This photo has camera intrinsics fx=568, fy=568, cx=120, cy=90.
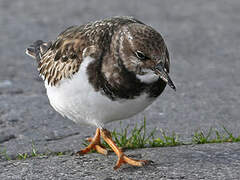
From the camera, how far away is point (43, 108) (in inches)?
270

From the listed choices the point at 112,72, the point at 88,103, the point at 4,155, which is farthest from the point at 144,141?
the point at 4,155

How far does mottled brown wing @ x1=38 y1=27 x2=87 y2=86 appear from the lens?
4893 mm

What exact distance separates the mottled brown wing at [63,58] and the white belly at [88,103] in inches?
3.4

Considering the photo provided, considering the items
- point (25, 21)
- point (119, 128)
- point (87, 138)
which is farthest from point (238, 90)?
point (25, 21)

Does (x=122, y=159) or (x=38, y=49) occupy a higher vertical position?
(x=38, y=49)

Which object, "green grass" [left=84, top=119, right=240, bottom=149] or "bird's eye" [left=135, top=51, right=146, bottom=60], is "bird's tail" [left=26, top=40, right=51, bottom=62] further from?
"bird's eye" [left=135, top=51, right=146, bottom=60]

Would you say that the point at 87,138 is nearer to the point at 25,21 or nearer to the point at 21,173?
the point at 21,173

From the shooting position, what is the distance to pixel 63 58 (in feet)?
16.8

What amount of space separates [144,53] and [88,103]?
638 millimetres

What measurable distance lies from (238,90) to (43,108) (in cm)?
254

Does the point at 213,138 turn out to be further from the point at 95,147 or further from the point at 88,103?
the point at 88,103

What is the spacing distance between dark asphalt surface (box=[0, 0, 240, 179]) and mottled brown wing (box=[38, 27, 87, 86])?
80 cm

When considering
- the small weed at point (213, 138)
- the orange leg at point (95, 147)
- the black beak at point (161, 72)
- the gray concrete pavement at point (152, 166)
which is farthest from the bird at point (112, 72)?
the small weed at point (213, 138)

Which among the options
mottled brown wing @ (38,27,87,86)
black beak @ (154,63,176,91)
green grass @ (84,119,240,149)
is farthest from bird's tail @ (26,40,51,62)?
black beak @ (154,63,176,91)
